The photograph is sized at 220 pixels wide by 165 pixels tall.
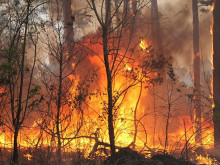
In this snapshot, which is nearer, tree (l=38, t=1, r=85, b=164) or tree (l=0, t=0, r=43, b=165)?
tree (l=0, t=0, r=43, b=165)

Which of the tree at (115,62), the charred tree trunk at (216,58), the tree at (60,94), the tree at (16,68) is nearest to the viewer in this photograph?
the tree at (16,68)

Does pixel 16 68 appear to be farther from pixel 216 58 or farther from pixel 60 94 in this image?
pixel 216 58

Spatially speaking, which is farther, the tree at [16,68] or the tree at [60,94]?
the tree at [60,94]

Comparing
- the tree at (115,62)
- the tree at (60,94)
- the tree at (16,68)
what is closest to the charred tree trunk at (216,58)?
the tree at (115,62)

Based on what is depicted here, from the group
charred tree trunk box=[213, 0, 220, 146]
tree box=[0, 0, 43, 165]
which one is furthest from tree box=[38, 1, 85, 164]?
charred tree trunk box=[213, 0, 220, 146]

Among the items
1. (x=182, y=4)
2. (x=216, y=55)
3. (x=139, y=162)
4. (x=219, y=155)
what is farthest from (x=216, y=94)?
(x=182, y=4)

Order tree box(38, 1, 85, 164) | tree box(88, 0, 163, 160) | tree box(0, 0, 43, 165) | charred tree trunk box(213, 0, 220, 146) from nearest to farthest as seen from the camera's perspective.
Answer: tree box(0, 0, 43, 165), tree box(88, 0, 163, 160), tree box(38, 1, 85, 164), charred tree trunk box(213, 0, 220, 146)

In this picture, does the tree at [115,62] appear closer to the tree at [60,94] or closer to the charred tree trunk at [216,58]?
the tree at [60,94]

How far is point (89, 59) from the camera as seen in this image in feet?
57.1

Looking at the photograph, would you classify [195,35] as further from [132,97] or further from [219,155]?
[219,155]

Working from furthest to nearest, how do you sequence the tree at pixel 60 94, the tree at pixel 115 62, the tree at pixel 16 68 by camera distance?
the tree at pixel 60 94 → the tree at pixel 115 62 → the tree at pixel 16 68

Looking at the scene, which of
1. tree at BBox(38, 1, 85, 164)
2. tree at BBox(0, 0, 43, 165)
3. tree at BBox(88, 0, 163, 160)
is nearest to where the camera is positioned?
tree at BBox(0, 0, 43, 165)

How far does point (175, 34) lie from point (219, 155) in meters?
9.67

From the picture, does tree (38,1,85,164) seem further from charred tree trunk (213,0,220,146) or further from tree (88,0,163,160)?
charred tree trunk (213,0,220,146)
